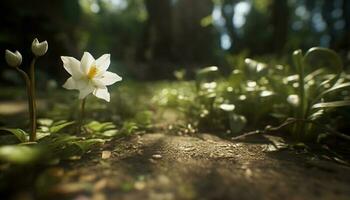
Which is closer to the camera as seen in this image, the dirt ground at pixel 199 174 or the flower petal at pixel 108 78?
the dirt ground at pixel 199 174

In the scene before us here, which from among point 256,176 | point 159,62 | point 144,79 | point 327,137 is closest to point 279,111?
point 327,137

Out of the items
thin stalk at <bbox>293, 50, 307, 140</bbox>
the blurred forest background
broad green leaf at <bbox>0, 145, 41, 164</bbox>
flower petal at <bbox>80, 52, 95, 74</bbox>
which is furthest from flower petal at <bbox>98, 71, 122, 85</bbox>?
the blurred forest background

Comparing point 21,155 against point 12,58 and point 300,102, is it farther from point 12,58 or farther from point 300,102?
point 300,102

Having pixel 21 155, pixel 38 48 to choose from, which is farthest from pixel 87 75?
pixel 21 155

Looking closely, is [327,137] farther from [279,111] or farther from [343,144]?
[279,111]

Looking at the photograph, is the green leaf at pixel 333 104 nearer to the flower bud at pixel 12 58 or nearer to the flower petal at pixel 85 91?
the flower petal at pixel 85 91

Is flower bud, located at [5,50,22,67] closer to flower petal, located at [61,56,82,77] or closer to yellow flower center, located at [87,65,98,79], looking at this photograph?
flower petal, located at [61,56,82,77]

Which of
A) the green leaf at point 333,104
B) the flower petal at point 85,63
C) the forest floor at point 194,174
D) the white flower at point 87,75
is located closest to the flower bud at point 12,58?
the white flower at point 87,75
